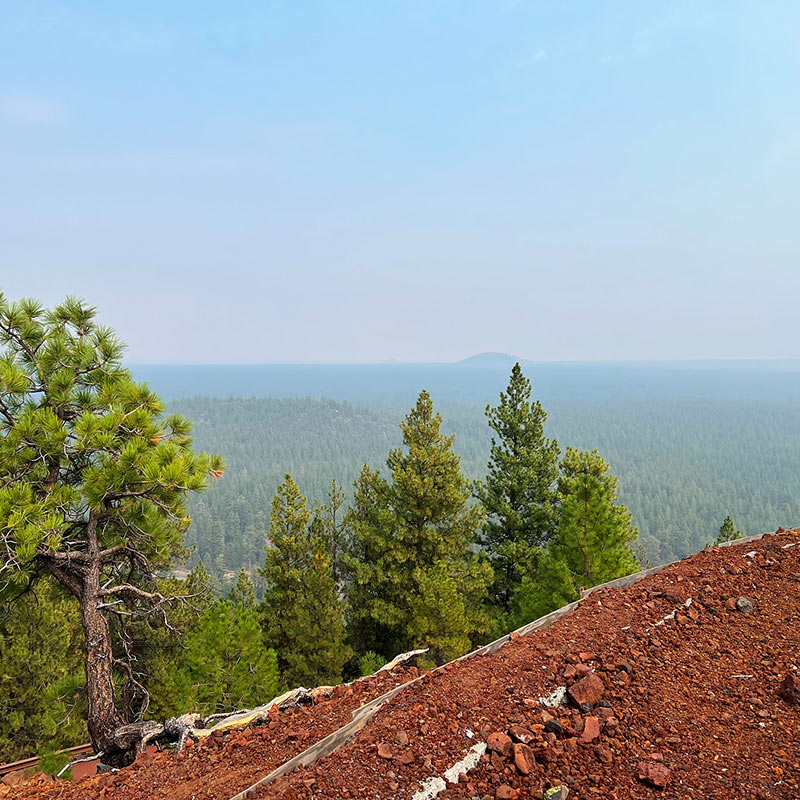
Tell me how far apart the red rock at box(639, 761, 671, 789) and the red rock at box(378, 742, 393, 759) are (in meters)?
1.42

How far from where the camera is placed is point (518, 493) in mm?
20062

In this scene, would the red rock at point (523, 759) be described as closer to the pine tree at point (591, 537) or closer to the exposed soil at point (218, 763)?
the exposed soil at point (218, 763)

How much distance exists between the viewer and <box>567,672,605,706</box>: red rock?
3.38 m

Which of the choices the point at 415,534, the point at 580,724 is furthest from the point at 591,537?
the point at 580,724

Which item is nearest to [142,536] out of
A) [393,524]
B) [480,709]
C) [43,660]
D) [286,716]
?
[286,716]

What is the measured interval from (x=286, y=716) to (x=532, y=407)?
710 inches

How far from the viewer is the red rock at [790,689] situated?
330 cm

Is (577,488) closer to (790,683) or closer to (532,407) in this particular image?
(532,407)

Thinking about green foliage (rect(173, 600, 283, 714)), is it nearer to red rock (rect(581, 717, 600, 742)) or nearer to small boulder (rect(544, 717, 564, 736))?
small boulder (rect(544, 717, 564, 736))

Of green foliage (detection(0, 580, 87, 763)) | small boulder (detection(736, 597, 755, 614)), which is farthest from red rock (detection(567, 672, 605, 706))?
green foliage (detection(0, 580, 87, 763))

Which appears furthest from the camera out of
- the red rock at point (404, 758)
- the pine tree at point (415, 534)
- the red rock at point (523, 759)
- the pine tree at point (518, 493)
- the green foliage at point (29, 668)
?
the pine tree at point (518, 493)

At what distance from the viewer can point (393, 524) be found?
16.6 meters

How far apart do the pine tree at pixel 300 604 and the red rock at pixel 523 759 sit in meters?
13.5

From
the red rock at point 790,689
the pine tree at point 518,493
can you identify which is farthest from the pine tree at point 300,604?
the red rock at point 790,689
